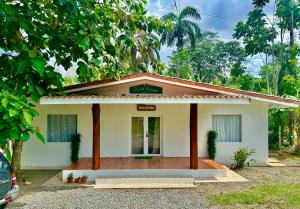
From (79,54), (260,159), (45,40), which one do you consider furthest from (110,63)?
(260,159)

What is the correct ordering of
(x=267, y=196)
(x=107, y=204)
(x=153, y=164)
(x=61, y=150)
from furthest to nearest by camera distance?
(x=61, y=150), (x=153, y=164), (x=267, y=196), (x=107, y=204)

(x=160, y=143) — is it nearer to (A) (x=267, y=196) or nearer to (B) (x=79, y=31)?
(A) (x=267, y=196)

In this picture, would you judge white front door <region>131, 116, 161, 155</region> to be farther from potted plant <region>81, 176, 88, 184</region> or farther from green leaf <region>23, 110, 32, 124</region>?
green leaf <region>23, 110, 32, 124</region>

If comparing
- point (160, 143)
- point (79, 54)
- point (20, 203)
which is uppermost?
point (79, 54)

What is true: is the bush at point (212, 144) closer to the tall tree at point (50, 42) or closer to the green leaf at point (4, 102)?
the tall tree at point (50, 42)

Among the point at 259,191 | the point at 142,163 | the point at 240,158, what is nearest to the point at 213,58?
the point at 240,158

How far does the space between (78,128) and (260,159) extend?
7.87 metres

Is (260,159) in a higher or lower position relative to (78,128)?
lower

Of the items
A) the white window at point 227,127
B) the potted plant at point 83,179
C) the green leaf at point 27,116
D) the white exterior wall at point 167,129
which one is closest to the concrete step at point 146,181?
the potted plant at point 83,179

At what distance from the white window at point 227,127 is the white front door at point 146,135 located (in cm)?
251

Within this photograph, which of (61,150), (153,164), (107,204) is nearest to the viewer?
(107,204)

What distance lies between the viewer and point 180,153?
15125mm

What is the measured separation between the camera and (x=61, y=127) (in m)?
15.0

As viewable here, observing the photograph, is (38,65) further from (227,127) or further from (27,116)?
(227,127)
